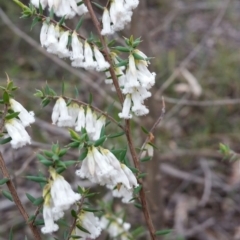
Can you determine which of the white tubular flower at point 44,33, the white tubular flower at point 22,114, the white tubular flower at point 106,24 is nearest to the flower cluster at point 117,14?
the white tubular flower at point 106,24

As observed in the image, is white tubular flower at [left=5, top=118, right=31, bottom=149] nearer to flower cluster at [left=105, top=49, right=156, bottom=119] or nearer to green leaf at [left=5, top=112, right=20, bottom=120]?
green leaf at [left=5, top=112, right=20, bottom=120]

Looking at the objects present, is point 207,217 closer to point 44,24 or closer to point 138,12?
point 138,12

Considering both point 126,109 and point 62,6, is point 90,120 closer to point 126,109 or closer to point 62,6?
point 126,109

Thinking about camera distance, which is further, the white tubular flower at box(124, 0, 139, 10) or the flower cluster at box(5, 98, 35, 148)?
the white tubular flower at box(124, 0, 139, 10)

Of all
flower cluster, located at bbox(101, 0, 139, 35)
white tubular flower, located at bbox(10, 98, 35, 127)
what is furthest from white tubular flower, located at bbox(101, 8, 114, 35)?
white tubular flower, located at bbox(10, 98, 35, 127)

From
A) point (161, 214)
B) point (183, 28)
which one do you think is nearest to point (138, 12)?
point (161, 214)

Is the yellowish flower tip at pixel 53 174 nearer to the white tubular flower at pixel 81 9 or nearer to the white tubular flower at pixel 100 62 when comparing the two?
the white tubular flower at pixel 100 62
